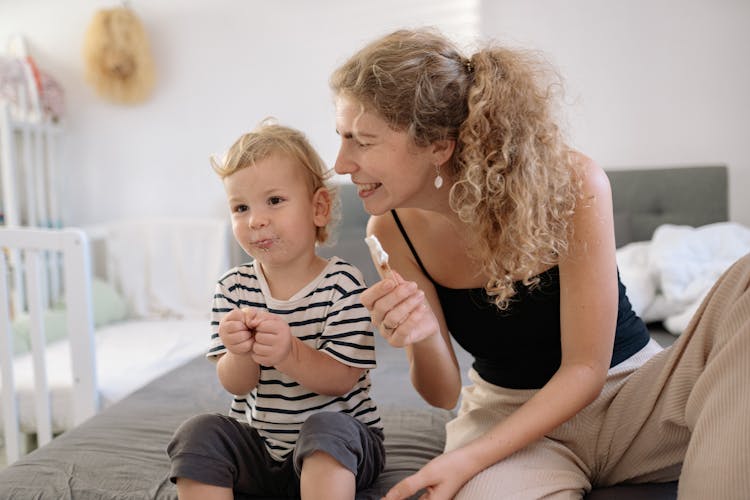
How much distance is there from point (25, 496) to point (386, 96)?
82 cm

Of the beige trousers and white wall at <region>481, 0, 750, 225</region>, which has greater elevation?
white wall at <region>481, 0, 750, 225</region>

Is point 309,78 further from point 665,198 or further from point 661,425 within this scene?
point 661,425

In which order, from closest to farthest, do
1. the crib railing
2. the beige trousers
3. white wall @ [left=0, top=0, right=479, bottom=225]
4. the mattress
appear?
the beige trousers, the crib railing, the mattress, white wall @ [left=0, top=0, right=479, bottom=225]

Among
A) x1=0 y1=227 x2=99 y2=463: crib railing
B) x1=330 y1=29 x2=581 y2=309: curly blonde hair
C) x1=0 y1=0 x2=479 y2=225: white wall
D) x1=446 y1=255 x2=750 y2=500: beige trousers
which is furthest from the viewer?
x1=0 y1=0 x2=479 y2=225: white wall

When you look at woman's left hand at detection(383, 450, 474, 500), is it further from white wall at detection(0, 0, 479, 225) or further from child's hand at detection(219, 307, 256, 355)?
white wall at detection(0, 0, 479, 225)

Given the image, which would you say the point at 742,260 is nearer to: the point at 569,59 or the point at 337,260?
the point at 337,260

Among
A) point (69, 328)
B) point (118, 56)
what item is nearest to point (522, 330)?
point (69, 328)

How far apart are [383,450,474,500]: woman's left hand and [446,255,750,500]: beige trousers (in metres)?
0.01

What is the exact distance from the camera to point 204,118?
3037 mm

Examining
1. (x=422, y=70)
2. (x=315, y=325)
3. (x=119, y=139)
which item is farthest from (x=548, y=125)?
(x=119, y=139)

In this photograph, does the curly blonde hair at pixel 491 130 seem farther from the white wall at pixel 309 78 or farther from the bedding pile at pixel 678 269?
the white wall at pixel 309 78

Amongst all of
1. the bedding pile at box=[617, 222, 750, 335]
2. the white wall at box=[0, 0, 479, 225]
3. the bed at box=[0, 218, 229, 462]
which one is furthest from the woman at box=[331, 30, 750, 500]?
the white wall at box=[0, 0, 479, 225]

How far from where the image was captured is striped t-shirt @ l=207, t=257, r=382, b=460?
41.6 inches

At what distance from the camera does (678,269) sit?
2.08 m
